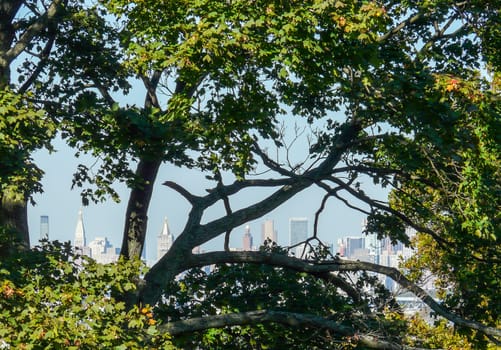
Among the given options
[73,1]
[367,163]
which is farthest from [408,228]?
[73,1]

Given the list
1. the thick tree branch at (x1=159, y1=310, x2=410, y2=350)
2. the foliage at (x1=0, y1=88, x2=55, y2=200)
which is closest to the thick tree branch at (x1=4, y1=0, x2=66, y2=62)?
the foliage at (x1=0, y1=88, x2=55, y2=200)

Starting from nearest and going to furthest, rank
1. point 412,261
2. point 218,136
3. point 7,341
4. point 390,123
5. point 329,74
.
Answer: point 7,341 → point 329,74 → point 218,136 → point 390,123 → point 412,261

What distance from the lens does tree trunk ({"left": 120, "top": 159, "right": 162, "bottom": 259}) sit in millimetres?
14500

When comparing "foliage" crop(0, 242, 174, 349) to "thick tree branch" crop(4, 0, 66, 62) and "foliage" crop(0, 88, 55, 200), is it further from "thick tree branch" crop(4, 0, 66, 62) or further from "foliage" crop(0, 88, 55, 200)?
"thick tree branch" crop(4, 0, 66, 62)

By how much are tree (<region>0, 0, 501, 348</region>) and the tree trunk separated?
0.09ft

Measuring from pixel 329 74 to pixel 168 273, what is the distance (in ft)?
14.8

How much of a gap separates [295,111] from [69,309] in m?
6.15

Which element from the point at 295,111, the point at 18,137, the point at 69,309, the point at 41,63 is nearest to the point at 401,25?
the point at 295,111

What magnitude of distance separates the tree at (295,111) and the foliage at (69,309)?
0.93 metres

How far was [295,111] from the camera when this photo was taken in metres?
14.4

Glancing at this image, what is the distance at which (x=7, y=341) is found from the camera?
29.0ft

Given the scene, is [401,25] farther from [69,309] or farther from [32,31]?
[69,309]

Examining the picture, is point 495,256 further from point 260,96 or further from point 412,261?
point 412,261

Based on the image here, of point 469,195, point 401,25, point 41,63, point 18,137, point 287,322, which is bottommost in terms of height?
point 287,322
